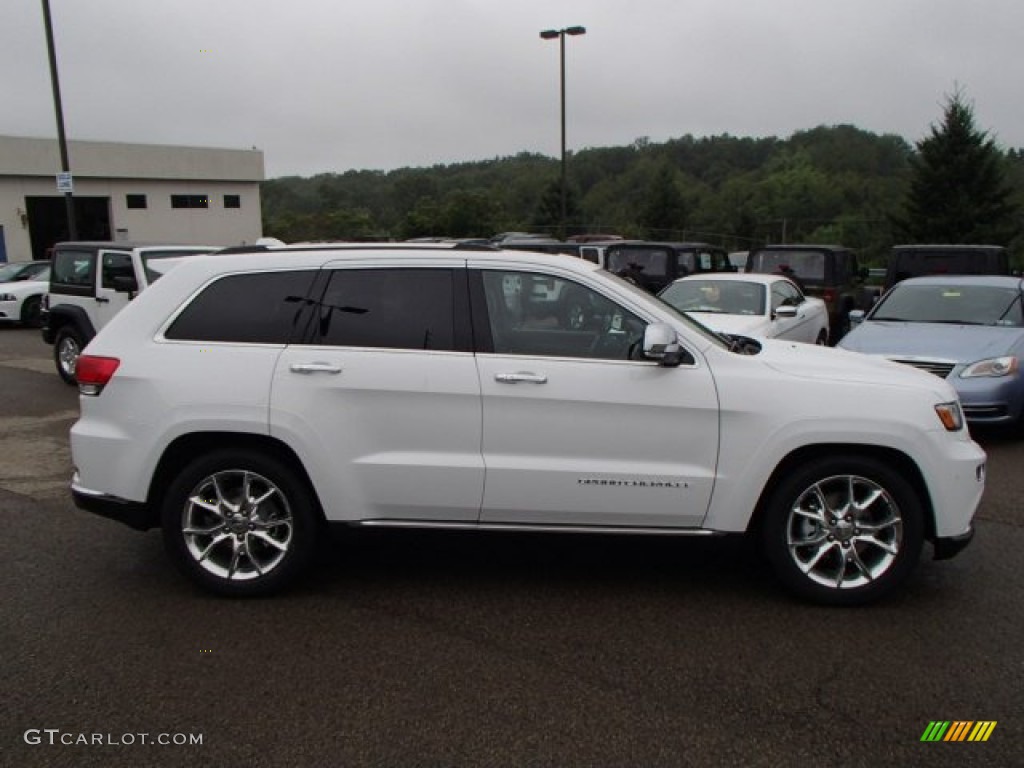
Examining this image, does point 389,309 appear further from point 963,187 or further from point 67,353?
point 963,187

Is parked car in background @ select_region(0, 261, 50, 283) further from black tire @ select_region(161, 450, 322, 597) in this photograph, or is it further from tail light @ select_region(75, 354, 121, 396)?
black tire @ select_region(161, 450, 322, 597)

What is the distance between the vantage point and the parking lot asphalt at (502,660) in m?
3.06

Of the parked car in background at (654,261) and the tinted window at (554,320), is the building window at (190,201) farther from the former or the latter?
the tinted window at (554,320)

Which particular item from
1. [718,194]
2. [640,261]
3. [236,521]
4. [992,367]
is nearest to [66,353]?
[236,521]

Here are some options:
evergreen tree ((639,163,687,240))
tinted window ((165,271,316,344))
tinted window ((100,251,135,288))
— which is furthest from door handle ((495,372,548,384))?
evergreen tree ((639,163,687,240))

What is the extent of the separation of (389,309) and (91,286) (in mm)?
8482

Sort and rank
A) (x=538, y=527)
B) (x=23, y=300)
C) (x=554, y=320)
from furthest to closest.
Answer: (x=23, y=300) → (x=554, y=320) → (x=538, y=527)

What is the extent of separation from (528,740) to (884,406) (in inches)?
92.1

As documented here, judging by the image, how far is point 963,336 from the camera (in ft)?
27.0

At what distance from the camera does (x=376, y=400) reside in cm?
415

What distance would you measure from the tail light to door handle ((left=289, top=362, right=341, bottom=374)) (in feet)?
3.09

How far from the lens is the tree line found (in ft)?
106

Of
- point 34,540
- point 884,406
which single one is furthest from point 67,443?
point 884,406

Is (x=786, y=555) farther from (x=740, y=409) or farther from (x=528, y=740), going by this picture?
(x=528, y=740)
